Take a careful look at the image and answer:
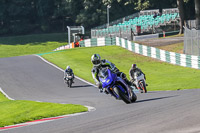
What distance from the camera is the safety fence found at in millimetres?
32094

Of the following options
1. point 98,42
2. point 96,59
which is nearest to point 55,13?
point 98,42

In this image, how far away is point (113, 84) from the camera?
1377cm

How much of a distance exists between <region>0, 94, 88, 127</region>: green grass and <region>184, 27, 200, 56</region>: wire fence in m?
18.0

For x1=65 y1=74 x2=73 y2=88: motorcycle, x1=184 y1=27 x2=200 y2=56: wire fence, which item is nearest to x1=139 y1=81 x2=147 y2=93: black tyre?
x1=65 y1=74 x2=73 y2=88: motorcycle

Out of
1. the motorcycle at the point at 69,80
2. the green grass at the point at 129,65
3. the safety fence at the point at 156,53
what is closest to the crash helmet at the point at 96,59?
the green grass at the point at 129,65

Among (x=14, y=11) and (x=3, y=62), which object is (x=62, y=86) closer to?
(x=3, y=62)

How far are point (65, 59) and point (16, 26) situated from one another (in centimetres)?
3845

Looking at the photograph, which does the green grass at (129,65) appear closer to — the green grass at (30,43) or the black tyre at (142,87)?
the black tyre at (142,87)

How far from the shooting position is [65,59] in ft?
135

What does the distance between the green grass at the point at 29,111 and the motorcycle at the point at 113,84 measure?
1.37 metres

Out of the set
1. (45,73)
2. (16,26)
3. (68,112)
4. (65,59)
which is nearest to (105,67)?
(68,112)

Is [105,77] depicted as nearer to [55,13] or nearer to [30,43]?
[30,43]

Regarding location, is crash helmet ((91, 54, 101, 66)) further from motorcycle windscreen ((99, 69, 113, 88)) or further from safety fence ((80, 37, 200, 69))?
safety fence ((80, 37, 200, 69))

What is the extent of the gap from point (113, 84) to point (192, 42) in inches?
850
